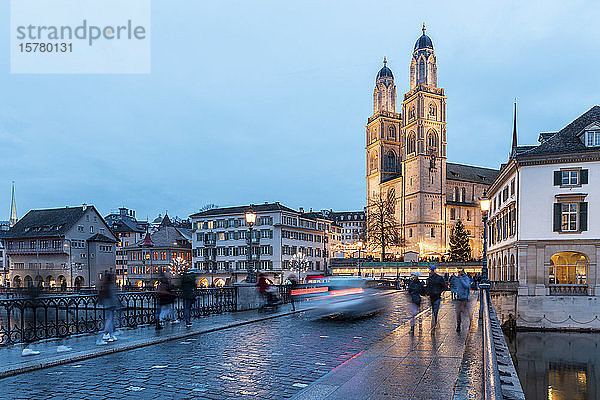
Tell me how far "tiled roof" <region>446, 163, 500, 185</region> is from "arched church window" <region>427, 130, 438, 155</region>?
22.5 ft

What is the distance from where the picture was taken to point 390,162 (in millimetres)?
120500

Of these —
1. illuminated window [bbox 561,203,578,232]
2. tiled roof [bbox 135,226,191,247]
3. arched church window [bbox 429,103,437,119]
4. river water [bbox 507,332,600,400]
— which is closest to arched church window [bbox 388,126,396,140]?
arched church window [bbox 429,103,437,119]

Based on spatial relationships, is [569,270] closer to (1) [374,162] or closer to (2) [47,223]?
(2) [47,223]

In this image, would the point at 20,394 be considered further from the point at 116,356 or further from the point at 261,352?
the point at 261,352

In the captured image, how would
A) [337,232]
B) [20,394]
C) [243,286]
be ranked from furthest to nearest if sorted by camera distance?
[337,232], [243,286], [20,394]

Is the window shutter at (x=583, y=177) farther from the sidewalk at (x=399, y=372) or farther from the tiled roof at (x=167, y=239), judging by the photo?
the tiled roof at (x=167, y=239)

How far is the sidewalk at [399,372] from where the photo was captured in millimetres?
7961

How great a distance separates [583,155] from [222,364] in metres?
37.3

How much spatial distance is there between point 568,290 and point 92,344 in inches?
1446

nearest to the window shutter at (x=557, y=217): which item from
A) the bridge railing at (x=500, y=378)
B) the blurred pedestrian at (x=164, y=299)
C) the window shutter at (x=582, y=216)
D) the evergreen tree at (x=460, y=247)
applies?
the window shutter at (x=582, y=216)

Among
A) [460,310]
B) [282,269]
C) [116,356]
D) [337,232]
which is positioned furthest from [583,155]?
[337,232]

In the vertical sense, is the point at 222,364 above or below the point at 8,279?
above

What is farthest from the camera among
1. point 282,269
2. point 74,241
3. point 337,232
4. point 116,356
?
point 337,232

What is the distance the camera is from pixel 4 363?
10.3m
